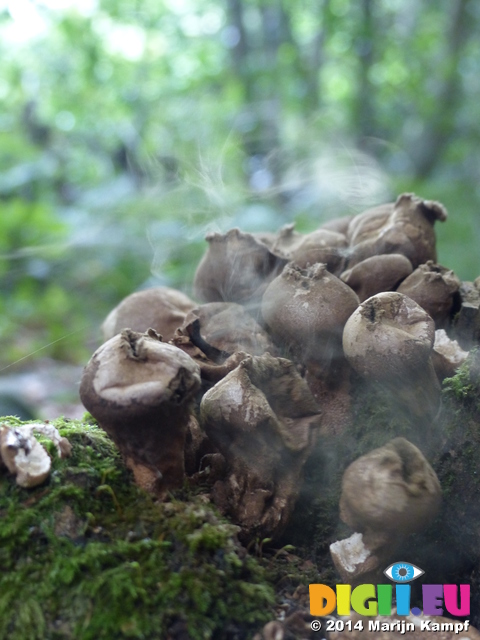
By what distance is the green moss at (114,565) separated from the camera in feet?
4.29

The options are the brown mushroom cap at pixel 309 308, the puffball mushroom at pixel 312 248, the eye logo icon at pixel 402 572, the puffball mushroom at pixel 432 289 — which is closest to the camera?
the eye logo icon at pixel 402 572

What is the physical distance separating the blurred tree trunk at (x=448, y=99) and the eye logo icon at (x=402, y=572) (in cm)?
740

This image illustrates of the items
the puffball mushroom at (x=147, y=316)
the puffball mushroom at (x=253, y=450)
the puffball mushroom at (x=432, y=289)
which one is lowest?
the puffball mushroom at (x=253, y=450)

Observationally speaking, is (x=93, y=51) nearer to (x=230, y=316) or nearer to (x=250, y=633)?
(x=230, y=316)

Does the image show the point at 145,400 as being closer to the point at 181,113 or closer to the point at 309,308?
the point at 309,308

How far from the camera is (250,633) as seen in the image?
135 cm

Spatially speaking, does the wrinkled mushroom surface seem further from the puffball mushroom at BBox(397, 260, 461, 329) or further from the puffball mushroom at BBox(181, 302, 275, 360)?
the puffball mushroom at BBox(397, 260, 461, 329)

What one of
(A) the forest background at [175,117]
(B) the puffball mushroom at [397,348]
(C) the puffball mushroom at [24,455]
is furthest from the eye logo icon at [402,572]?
(A) the forest background at [175,117]

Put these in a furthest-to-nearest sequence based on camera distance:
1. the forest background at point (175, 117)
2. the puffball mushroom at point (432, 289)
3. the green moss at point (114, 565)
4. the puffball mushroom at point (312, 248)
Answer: the forest background at point (175, 117)
the puffball mushroom at point (312, 248)
the puffball mushroom at point (432, 289)
the green moss at point (114, 565)

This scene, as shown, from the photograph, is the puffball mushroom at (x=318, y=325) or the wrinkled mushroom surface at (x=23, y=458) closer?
the wrinkled mushroom surface at (x=23, y=458)

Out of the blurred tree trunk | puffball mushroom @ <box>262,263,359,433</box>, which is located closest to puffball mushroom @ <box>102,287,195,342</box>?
puffball mushroom @ <box>262,263,359,433</box>

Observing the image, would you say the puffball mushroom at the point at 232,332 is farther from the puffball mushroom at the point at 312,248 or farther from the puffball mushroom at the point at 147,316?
the puffball mushroom at the point at 312,248

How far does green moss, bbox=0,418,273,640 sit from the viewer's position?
1.31 m

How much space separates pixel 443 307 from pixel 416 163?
732 cm
